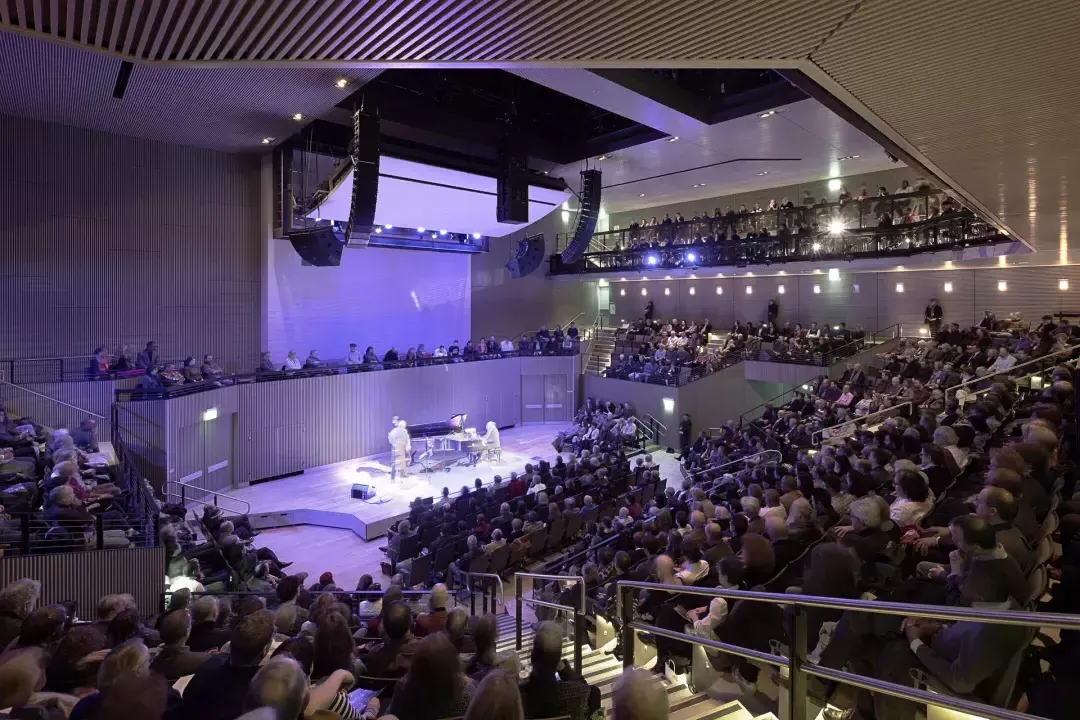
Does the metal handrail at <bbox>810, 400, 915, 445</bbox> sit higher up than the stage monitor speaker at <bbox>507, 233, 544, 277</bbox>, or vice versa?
the stage monitor speaker at <bbox>507, 233, 544, 277</bbox>

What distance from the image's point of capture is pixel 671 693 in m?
3.73

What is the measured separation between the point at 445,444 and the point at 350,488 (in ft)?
9.33

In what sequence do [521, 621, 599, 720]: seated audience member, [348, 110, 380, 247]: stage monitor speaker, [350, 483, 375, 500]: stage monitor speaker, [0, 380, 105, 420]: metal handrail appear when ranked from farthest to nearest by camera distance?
[350, 483, 375, 500]: stage monitor speaker < [0, 380, 105, 420]: metal handrail < [348, 110, 380, 247]: stage monitor speaker < [521, 621, 599, 720]: seated audience member

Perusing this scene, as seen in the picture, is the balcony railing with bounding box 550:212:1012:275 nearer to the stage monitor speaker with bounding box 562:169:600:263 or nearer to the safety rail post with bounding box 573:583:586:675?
the stage monitor speaker with bounding box 562:169:600:263

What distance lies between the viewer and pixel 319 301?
1764cm

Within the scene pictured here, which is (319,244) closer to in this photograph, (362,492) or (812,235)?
(362,492)

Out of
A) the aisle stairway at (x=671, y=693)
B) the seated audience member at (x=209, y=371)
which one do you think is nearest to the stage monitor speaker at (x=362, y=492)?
the seated audience member at (x=209, y=371)

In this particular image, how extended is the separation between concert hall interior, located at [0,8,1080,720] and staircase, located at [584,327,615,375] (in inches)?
13.4

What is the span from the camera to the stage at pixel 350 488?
1309cm

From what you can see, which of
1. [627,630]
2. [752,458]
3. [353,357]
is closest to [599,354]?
[353,357]

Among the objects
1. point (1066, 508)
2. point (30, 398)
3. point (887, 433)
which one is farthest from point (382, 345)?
point (1066, 508)

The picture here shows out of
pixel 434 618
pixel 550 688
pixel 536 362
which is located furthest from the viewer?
pixel 536 362

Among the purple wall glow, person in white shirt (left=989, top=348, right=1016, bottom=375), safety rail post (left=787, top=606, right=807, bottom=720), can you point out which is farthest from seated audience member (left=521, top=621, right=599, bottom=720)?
the purple wall glow

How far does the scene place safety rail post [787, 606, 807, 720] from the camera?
221 cm
